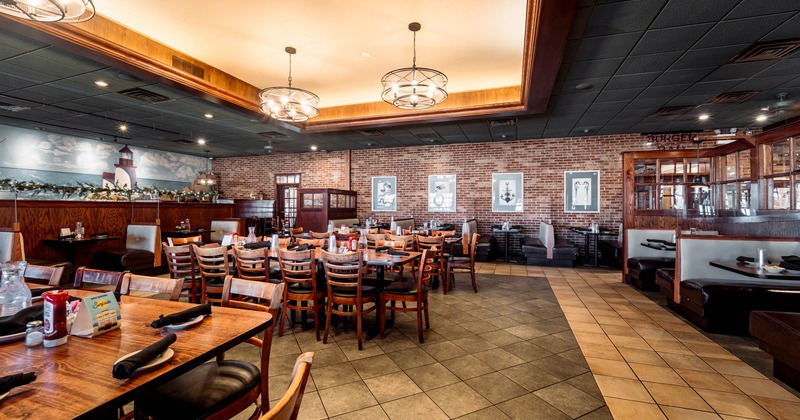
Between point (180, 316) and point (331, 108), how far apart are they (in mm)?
7005

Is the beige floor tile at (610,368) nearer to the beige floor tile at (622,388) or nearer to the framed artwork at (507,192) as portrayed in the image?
the beige floor tile at (622,388)

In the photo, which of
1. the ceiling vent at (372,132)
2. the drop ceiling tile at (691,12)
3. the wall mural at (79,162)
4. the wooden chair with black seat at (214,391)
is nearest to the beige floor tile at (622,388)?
the wooden chair with black seat at (214,391)

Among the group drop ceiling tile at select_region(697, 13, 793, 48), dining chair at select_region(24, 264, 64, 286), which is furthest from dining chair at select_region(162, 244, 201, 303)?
drop ceiling tile at select_region(697, 13, 793, 48)

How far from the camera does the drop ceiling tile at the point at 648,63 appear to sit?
411cm

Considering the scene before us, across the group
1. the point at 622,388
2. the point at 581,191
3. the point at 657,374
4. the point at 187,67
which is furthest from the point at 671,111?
the point at 187,67

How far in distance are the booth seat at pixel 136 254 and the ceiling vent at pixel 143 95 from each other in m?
2.34

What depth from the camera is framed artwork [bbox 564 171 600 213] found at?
858 centimetres

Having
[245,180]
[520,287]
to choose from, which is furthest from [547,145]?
[245,180]

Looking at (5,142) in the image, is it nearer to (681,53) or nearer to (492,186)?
(492,186)

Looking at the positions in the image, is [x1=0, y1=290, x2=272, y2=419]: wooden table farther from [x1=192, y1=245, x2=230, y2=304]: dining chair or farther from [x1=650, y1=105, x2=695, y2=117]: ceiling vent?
[x1=650, y1=105, x2=695, y2=117]: ceiling vent

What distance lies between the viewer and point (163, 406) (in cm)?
145

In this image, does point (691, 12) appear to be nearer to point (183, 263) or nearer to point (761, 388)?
point (761, 388)

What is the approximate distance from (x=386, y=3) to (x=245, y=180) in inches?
403

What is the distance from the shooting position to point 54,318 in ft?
4.32
